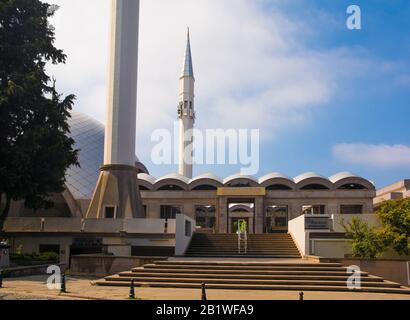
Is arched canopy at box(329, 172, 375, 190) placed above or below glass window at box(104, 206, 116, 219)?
above

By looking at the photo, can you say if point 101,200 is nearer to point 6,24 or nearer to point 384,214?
point 6,24

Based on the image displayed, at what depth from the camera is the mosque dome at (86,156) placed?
1815 inches

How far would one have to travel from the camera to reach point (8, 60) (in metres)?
22.8

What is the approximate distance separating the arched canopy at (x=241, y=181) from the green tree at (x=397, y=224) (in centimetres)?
2006

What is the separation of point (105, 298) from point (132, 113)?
2170 centimetres

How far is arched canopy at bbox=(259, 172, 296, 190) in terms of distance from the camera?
1650 inches

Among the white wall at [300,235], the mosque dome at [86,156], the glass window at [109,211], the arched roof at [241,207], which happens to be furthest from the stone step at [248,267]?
the arched roof at [241,207]

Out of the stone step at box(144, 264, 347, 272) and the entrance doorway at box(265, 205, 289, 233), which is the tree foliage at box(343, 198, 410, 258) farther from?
the entrance doorway at box(265, 205, 289, 233)

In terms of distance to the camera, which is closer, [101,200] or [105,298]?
[105,298]

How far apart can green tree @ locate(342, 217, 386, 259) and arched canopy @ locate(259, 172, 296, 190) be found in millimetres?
18717

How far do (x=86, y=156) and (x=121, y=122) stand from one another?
19.5 meters

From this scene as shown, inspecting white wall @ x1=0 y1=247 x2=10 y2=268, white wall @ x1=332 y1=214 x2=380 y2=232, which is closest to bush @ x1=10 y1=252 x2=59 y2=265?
white wall @ x1=0 y1=247 x2=10 y2=268
